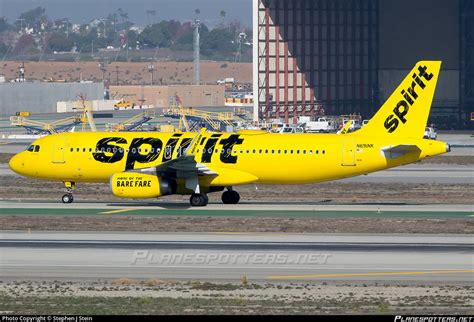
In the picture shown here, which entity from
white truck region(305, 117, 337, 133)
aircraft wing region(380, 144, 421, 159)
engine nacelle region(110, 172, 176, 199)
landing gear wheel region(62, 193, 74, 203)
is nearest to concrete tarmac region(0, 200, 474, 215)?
landing gear wheel region(62, 193, 74, 203)

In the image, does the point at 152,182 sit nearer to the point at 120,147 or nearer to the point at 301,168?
the point at 120,147

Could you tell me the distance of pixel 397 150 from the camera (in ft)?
182

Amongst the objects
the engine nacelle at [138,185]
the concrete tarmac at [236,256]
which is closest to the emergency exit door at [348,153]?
the engine nacelle at [138,185]

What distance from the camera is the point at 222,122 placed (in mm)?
124812

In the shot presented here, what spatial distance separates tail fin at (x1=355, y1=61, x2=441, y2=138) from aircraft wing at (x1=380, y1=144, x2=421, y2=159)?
125cm

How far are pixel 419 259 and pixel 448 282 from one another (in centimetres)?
424

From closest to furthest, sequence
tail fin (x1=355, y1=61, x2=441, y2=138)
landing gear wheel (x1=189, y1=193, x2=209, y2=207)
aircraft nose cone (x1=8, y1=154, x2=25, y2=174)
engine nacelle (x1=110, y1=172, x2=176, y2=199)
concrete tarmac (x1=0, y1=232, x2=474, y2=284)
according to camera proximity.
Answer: concrete tarmac (x1=0, y1=232, x2=474, y2=284)
engine nacelle (x1=110, y1=172, x2=176, y2=199)
landing gear wheel (x1=189, y1=193, x2=209, y2=207)
tail fin (x1=355, y1=61, x2=441, y2=138)
aircraft nose cone (x1=8, y1=154, x2=25, y2=174)

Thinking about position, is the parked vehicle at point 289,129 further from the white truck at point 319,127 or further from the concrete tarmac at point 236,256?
the concrete tarmac at point 236,256

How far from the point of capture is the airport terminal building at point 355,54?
115625 mm

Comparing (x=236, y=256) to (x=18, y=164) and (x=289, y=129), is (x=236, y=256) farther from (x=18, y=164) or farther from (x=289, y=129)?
(x=289, y=129)

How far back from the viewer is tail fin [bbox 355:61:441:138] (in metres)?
56.2

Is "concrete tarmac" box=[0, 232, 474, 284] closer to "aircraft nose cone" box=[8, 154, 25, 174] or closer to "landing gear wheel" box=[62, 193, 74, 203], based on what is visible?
"landing gear wheel" box=[62, 193, 74, 203]

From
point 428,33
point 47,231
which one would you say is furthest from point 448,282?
point 428,33

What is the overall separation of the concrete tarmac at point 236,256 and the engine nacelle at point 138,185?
28.0 ft
